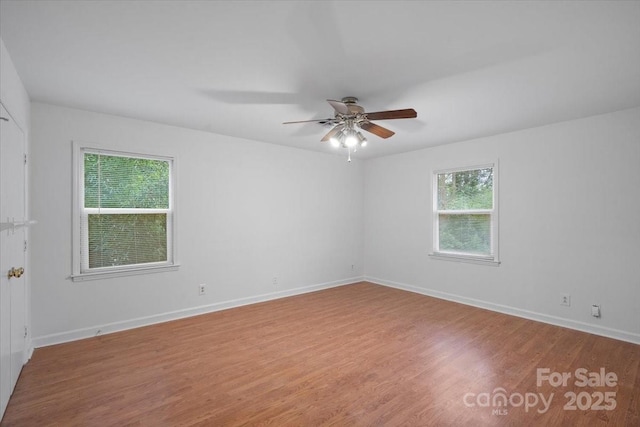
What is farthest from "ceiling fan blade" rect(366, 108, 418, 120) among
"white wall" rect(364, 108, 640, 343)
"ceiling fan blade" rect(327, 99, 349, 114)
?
"white wall" rect(364, 108, 640, 343)

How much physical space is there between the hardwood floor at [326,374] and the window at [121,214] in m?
0.79

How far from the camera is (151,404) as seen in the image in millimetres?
2174

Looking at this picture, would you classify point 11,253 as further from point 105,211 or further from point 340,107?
point 340,107

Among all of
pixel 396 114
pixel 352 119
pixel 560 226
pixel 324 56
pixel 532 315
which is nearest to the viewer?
pixel 324 56

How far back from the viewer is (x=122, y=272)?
11.7ft

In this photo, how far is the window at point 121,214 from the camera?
11.1ft

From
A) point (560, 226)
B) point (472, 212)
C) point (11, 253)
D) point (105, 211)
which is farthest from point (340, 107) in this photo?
point (560, 226)

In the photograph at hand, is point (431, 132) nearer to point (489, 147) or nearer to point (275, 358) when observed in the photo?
point (489, 147)

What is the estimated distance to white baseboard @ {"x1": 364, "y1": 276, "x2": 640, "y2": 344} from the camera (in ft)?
10.8

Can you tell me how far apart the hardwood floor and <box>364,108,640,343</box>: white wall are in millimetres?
357

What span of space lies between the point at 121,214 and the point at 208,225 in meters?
1.01

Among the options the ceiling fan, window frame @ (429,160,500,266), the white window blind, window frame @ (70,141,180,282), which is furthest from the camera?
window frame @ (429,160,500,266)

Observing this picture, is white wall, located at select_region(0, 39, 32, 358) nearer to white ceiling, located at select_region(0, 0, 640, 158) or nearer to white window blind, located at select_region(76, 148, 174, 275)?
white ceiling, located at select_region(0, 0, 640, 158)

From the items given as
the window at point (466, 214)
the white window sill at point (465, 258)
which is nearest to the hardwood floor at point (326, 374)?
the white window sill at point (465, 258)
